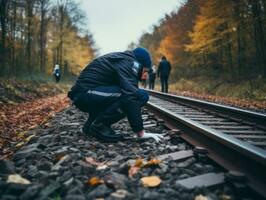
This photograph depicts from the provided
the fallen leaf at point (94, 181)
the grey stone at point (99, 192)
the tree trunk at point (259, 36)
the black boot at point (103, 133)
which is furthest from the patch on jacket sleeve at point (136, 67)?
the tree trunk at point (259, 36)

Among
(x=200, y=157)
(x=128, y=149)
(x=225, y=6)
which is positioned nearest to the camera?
(x=200, y=157)

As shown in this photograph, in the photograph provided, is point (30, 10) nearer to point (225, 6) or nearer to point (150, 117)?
point (225, 6)

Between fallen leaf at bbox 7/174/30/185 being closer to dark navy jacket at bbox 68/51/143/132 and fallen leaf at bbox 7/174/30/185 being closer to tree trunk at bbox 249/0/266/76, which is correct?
dark navy jacket at bbox 68/51/143/132

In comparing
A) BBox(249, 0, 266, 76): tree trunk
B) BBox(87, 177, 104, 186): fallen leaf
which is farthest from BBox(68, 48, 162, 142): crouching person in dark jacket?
BBox(249, 0, 266, 76): tree trunk

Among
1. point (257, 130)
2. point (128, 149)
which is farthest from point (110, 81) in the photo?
point (257, 130)

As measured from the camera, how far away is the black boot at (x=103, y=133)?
164 inches

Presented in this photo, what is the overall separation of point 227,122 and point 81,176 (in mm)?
3806

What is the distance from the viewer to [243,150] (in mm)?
2816

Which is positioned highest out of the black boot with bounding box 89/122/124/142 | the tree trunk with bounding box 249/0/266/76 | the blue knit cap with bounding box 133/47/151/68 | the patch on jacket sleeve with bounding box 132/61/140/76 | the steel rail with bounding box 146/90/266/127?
the tree trunk with bounding box 249/0/266/76

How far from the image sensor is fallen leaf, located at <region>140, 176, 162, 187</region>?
2537 millimetres

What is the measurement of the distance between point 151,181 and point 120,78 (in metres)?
1.70

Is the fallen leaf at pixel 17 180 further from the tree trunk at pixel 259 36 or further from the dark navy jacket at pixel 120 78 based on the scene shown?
the tree trunk at pixel 259 36

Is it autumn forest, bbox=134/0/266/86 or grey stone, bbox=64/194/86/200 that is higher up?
autumn forest, bbox=134/0/266/86

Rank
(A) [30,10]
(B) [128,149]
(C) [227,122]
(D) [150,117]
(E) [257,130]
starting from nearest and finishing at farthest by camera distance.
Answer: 1. (B) [128,149]
2. (E) [257,130]
3. (C) [227,122]
4. (D) [150,117]
5. (A) [30,10]
